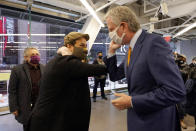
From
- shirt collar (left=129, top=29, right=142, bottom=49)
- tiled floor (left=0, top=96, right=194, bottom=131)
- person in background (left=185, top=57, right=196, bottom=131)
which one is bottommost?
tiled floor (left=0, top=96, right=194, bottom=131)

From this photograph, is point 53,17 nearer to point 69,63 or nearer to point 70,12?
point 70,12

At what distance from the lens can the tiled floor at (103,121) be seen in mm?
3143

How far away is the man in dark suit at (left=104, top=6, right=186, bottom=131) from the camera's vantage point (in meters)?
0.77

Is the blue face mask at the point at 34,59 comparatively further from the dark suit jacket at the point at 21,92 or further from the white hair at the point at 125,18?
the white hair at the point at 125,18

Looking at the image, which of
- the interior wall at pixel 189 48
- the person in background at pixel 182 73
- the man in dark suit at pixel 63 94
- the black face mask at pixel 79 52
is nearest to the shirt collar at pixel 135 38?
the man in dark suit at pixel 63 94

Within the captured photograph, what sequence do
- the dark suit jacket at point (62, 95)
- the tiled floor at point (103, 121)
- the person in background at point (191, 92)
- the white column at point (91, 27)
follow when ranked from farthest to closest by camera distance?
the white column at point (91, 27)
the tiled floor at point (103, 121)
the person in background at point (191, 92)
the dark suit jacket at point (62, 95)

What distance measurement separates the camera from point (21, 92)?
223cm

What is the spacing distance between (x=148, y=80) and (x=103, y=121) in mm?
3025

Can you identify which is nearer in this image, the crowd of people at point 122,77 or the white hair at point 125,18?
the crowd of people at point 122,77

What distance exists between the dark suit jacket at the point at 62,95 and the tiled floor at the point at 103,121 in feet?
6.85

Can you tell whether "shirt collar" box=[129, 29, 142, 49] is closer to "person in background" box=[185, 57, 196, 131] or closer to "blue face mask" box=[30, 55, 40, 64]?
"blue face mask" box=[30, 55, 40, 64]

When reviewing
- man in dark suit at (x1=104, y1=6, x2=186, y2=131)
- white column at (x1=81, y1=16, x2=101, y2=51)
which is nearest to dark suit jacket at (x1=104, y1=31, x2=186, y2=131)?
man in dark suit at (x1=104, y1=6, x2=186, y2=131)

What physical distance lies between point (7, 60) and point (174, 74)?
4.88 m

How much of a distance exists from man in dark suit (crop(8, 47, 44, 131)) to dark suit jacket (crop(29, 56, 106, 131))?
3.45 feet
